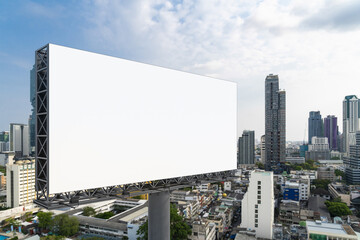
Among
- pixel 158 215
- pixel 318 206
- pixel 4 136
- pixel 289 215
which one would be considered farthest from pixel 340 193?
pixel 4 136

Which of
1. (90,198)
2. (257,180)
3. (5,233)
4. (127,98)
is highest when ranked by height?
(127,98)

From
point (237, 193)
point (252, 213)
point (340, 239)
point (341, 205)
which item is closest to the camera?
point (340, 239)

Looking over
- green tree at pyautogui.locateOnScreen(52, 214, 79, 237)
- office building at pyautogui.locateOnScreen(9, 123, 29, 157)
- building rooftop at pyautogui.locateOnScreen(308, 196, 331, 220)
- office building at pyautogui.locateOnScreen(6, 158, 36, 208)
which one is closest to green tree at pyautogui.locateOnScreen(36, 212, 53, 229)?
green tree at pyautogui.locateOnScreen(52, 214, 79, 237)

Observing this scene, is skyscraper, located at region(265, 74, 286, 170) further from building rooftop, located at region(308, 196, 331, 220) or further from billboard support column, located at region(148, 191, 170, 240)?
billboard support column, located at region(148, 191, 170, 240)

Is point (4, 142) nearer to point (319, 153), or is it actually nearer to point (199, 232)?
point (199, 232)

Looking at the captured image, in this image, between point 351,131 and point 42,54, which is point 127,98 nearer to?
point 42,54

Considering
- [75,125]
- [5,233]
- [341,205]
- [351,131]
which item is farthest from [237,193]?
[351,131]

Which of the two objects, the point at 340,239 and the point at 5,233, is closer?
the point at 340,239
